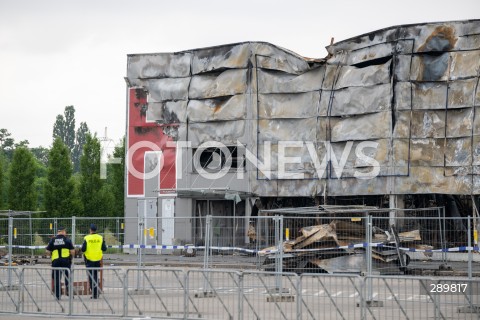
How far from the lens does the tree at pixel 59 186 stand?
58.0m

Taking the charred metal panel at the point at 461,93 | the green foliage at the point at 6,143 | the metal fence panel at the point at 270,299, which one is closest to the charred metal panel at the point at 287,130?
the charred metal panel at the point at 461,93

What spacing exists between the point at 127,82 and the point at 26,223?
493 inches

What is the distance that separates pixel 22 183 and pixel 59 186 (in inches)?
88.9

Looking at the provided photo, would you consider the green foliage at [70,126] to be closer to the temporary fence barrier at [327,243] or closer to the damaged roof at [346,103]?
the damaged roof at [346,103]

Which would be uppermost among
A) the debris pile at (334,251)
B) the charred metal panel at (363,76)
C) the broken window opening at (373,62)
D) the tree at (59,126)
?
the tree at (59,126)

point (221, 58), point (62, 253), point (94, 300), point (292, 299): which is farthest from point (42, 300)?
point (221, 58)

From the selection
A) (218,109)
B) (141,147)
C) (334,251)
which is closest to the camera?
(334,251)

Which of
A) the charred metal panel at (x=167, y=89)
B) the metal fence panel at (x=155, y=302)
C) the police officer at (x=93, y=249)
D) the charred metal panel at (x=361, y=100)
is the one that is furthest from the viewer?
the charred metal panel at (x=167, y=89)

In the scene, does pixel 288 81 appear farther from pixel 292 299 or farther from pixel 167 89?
pixel 292 299

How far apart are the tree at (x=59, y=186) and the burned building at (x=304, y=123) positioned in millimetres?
10908

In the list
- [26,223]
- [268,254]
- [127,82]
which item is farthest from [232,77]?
[268,254]

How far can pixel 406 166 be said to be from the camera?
40.9 metres

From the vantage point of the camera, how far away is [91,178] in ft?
201

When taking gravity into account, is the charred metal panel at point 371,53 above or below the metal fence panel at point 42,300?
above
